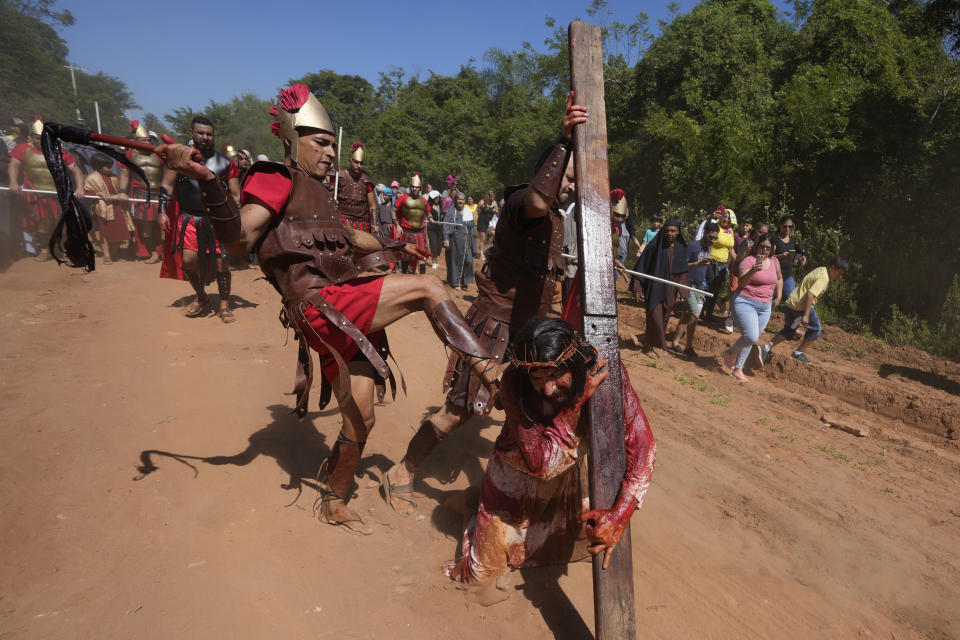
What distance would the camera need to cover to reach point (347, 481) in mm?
3072

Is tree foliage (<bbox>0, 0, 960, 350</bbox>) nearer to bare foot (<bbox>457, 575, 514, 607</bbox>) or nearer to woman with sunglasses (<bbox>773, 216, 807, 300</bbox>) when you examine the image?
woman with sunglasses (<bbox>773, 216, 807, 300</bbox>)

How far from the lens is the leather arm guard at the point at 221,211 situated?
7.52ft

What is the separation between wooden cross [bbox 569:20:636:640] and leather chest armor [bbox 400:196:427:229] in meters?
8.01

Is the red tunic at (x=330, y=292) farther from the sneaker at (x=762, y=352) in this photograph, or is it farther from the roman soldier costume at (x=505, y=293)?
the sneaker at (x=762, y=352)

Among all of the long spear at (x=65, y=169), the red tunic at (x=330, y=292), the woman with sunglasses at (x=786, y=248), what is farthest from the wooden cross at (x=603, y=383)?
the woman with sunglasses at (x=786, y=248)

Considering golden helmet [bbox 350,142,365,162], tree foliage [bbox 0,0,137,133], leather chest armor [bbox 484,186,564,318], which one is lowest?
leather chest armor [bbox 484,186,564,318]

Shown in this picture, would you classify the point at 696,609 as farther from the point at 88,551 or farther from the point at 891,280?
the point at 891,280

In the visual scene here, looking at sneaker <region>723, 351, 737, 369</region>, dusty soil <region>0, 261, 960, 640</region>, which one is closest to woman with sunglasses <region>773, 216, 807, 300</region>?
sneaker <region>723, 351, 737, 369</region>

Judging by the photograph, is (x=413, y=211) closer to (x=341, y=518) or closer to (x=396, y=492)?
(x=396, y=492)

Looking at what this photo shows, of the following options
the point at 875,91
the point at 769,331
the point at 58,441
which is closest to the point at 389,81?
the point at 875,91

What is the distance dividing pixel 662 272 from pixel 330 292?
6.00 meters

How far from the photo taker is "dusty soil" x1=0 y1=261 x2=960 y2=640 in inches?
97.6

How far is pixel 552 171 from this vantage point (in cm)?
255

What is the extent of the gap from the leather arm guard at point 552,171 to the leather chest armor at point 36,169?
33.8ft
